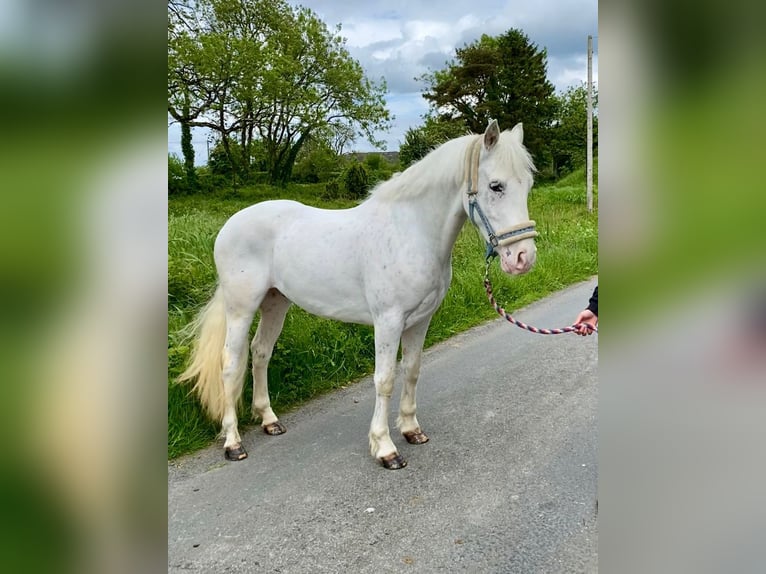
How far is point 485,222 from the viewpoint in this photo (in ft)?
8.16

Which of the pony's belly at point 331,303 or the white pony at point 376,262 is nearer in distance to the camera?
the white pony at point 376,262

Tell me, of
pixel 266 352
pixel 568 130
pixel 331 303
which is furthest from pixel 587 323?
pixel 568 130

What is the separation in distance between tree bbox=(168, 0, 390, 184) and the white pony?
524 inches

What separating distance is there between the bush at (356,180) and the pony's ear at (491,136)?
12.1 metres

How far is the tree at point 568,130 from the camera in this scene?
73.0 ft

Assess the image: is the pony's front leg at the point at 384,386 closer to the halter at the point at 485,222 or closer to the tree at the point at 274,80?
the halter at the point at 485,222

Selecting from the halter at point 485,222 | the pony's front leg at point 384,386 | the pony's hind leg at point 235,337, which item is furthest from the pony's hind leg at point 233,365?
the halter at point 485,222

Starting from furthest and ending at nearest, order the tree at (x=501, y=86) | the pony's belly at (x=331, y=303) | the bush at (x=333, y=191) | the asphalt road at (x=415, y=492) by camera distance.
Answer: the tree at (x=501, y=86) < the bush at (x=333, y=191) < the pony's belly at (x=331, y=303) < the asphalt road at (x=415, y=492)

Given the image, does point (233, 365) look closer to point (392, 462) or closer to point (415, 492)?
point (392, 462)

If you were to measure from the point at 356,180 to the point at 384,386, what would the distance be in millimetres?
12658

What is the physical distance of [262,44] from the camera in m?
18.2
